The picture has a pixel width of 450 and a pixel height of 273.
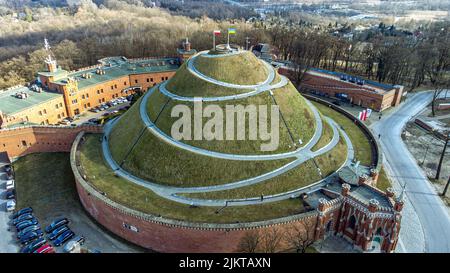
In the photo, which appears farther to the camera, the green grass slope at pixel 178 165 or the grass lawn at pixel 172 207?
the green grass slope at pixel 178 165

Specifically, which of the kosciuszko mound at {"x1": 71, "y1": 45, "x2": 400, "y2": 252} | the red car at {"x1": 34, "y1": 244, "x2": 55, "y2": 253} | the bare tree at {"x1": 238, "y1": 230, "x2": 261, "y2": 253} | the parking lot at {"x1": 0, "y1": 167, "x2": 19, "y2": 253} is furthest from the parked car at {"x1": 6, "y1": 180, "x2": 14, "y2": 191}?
the bare tree at {"x1": 238, "y1": 230, "x2": 261, "y2": 253}

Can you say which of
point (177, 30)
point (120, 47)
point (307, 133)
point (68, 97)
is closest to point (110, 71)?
point (68, 97)

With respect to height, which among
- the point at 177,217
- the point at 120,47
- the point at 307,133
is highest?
the point at 120,47

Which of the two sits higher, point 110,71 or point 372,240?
point 110,71

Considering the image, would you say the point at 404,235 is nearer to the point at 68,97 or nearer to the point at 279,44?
the point at 68,97

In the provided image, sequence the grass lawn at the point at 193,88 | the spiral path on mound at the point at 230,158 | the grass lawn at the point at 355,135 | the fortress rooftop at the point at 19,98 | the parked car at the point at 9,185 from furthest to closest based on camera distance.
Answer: the fortress rooftop at the point at 19,98, the grass lawn at the point at 355,135, the grass lawn at the point at 193,88, the parked car at the point at 9,185, the spiral path on mound at the point at 230,158

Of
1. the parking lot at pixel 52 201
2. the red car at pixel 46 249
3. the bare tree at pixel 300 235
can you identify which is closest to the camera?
the bare tree at pixel 300 235

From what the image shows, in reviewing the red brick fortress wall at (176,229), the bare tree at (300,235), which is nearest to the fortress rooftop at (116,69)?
the red brick fortress wall at (176,229)

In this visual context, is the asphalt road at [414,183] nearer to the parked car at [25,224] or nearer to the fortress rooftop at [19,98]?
the parked car at [25,224]
